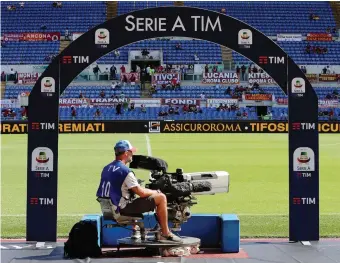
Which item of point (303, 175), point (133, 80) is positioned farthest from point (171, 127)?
point (303, 175)

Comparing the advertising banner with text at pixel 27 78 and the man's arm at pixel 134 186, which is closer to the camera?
the man's arm at pixel 134 186

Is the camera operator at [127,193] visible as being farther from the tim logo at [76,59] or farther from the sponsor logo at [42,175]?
the tim logo at [76,59]

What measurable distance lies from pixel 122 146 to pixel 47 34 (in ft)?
154

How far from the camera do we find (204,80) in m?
50.6

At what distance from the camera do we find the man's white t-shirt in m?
8.55

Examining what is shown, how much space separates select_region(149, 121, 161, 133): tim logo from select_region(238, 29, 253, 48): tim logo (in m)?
30.6

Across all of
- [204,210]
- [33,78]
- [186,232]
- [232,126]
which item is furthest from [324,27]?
[186,232]

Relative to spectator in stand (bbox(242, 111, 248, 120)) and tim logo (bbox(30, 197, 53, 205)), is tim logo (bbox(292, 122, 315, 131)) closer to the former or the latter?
tim logo (bbox(30, 197, 53, 205))

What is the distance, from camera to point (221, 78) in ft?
166

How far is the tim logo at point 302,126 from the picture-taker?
10.4 meters

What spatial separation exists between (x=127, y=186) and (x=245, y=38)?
3.09 m

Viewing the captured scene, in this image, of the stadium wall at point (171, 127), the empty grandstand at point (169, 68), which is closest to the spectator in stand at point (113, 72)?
the empty grandstand at point (169, 68)

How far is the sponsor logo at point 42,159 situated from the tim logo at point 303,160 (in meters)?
3.50

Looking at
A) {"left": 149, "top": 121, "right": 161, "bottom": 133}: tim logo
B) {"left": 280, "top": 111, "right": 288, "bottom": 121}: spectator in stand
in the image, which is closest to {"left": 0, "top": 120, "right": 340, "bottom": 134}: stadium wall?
{"left": 149, "top": 121, "right": 161, "bottom": 133}: tim logo
